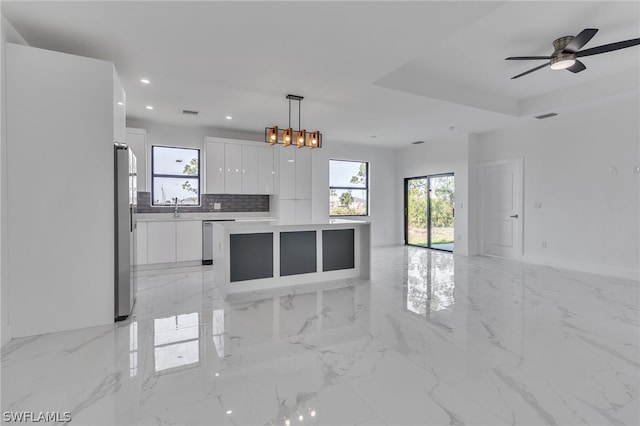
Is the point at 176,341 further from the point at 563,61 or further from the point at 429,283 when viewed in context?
the point at 563,61

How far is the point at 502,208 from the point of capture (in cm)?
648

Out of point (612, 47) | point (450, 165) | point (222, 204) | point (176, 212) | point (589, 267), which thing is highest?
point (612, 47)

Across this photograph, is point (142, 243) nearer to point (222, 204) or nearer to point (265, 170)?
point (222, 204)

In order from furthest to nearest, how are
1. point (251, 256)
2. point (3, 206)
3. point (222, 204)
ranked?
1. point (222, 204)
2. point (251, 256)
3. point (3, 206)

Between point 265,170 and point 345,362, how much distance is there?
193 inches

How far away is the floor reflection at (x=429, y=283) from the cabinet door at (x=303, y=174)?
8.60 feet

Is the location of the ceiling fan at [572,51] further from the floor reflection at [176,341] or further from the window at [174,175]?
the window at [174,175]

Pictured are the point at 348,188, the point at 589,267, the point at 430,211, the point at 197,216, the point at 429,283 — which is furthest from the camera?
the point at 348,188

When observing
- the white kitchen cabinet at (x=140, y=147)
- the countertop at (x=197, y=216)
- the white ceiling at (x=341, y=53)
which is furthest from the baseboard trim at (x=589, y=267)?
the white kitchen cabinet at (x=140, y=147)

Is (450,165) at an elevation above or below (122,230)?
above

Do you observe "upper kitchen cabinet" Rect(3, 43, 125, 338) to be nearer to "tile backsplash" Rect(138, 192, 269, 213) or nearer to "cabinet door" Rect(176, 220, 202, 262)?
"cabinet door" Rect(176, 220, 202, 262)

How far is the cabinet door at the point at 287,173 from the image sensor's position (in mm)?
6621

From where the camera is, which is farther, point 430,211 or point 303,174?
point 430,211

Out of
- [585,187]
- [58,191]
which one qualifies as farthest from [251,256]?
Result: [585,187]
